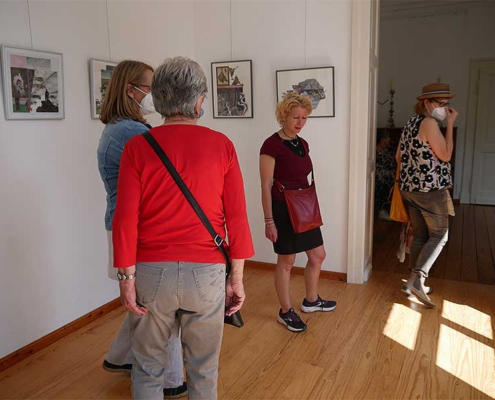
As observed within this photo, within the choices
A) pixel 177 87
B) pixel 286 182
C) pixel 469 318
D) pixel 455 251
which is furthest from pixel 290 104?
pixel 455 251

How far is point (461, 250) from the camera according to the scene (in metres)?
4.32

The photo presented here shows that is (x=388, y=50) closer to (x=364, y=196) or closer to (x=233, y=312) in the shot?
(x=364, y=196)

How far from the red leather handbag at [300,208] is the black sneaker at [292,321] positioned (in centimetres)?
56

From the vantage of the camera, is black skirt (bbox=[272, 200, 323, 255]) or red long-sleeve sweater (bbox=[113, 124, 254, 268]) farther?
black skirt (bbox=[272, 200, 323, 255])

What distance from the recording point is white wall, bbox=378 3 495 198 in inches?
244

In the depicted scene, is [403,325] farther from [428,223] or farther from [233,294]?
[233,294]

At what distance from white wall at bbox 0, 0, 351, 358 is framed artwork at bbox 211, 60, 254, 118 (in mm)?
65

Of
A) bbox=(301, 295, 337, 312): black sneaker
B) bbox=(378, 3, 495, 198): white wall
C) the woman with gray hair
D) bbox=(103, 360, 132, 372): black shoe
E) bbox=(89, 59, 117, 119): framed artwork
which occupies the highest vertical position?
bbox=(378, 3, 495, 198): white wall

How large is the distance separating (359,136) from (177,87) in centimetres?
218

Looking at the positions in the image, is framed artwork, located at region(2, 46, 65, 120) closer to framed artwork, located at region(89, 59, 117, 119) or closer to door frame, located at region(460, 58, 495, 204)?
framed artwork, located at region(89, 59, 117, 119)

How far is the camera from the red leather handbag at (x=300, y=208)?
8.31ft

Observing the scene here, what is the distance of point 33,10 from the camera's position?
2.32 metres

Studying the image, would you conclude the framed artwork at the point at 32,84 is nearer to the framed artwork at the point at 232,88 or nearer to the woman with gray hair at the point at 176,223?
the woman with gray hair at the point at 176,223

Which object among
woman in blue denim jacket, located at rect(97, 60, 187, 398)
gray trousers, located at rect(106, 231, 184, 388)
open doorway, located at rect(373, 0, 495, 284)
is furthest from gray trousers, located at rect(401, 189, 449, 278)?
open doorway, located at rect(373, 0, 495, 284)
